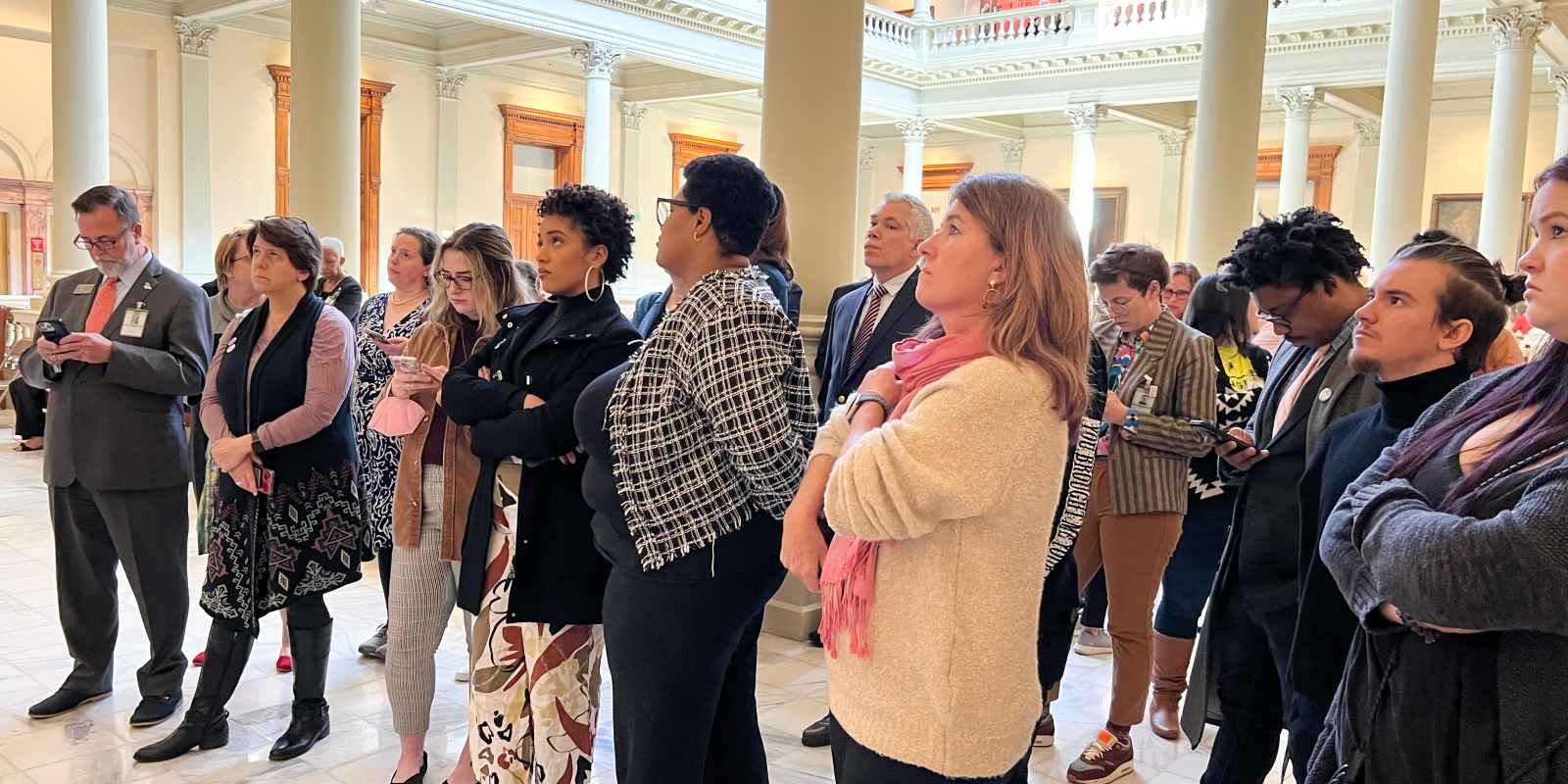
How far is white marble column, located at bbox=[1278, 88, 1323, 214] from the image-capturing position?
1510 cm

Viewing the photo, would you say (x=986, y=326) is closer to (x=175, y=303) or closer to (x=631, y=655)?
(x=631, y=655)

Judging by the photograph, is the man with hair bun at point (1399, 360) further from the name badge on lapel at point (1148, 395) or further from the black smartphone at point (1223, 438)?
the name badge on lapel at point (1148, 395)

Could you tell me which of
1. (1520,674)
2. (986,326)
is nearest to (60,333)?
(986,326)

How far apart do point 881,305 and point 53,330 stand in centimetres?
259

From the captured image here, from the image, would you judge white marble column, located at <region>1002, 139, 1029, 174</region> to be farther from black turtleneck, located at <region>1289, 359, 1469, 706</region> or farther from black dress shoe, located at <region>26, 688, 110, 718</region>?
black turtleneck, located at <region>1289, 359, 1469, 706</region>

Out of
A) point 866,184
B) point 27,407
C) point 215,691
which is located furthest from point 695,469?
point 866,184

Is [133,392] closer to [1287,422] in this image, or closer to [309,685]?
[309,685]

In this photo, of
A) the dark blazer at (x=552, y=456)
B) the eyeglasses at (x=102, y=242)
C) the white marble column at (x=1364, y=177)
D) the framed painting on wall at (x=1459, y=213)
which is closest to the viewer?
the dark blazer at (x=552, y=456)

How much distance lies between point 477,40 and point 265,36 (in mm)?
2761

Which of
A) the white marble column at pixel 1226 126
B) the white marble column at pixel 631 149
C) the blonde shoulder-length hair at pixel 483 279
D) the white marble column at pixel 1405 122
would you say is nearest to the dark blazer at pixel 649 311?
the blonde shoulder-length hair at pixel 483 279

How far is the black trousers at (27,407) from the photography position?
288 inches

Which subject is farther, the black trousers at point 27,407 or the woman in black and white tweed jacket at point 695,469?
the black trousers at point 27,407

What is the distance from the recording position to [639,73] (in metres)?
18.3

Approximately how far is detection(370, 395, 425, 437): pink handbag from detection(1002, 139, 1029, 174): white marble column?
2007 centimetres
